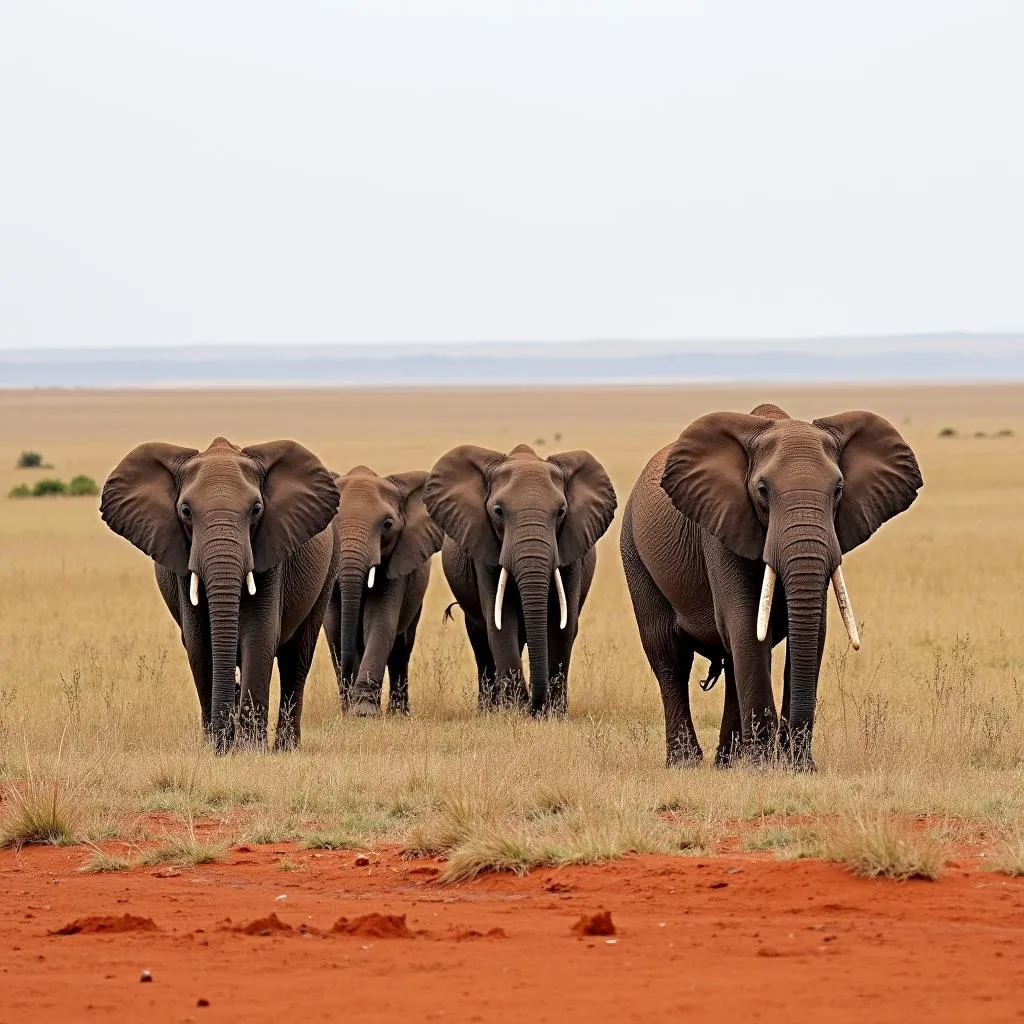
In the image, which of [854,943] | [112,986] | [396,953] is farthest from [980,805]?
[112,986]

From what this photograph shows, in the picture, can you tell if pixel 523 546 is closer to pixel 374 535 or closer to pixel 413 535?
pixel 374 535

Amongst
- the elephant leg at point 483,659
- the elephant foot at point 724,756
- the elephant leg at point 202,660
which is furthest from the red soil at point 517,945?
the elephant leg at point 483,659

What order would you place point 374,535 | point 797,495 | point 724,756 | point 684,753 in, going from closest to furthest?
point 797,495, point 724,756, point 684,753, point 374,535

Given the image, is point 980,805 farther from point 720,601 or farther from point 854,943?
point 854,943

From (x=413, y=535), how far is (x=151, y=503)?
5.11 metres

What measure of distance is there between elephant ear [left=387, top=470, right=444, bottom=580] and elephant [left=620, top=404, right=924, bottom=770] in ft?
16.4

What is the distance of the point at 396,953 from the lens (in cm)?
712

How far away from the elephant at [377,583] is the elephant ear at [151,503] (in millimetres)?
3392

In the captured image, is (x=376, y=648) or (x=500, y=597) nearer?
(x=500, y=597)

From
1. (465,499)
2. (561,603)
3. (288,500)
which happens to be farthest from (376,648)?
(288,500)

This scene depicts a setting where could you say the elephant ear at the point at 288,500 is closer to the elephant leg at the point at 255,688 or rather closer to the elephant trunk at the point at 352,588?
the elephant leg at the point at 255,688

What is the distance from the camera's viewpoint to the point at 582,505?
17469 millimetres

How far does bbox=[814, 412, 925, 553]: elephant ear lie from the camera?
41.4ft

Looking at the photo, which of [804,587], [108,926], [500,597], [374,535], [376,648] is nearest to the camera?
[108,926]
